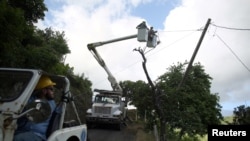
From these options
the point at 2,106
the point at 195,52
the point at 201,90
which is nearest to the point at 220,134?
the point at 2,106

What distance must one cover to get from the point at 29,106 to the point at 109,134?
18084mm

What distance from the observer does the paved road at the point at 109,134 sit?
20.5m

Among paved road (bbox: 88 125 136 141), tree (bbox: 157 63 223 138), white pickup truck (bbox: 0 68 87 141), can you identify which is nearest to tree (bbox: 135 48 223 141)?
tree (bbox: 157 63 223 138)

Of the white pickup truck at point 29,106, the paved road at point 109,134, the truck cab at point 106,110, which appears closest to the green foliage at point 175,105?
the paved road at point 109,134

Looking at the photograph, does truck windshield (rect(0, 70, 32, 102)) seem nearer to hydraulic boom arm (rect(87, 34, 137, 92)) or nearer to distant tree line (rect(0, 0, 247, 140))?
distant tree line (rect(0, 0, 247, 140))

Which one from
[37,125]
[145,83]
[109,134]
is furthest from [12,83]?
[109,134]

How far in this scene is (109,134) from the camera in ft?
73.2

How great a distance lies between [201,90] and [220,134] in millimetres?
17786

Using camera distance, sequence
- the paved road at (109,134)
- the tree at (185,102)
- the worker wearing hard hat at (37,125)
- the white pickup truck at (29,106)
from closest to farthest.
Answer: the white pickup truck at (29,106)
the worker wearing hard hat at (37,125)
the tree at (185,102)
the paved road at (109,134)

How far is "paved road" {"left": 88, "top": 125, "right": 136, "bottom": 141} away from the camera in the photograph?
20.5 meters

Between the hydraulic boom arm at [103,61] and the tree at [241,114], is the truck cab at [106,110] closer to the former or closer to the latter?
the hydraulic boom arm at [103,61]

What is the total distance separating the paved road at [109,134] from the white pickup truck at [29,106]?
13485 millimetres

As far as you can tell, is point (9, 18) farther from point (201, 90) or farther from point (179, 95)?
point (201, 90)

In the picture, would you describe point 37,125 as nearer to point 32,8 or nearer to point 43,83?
point 43,83
